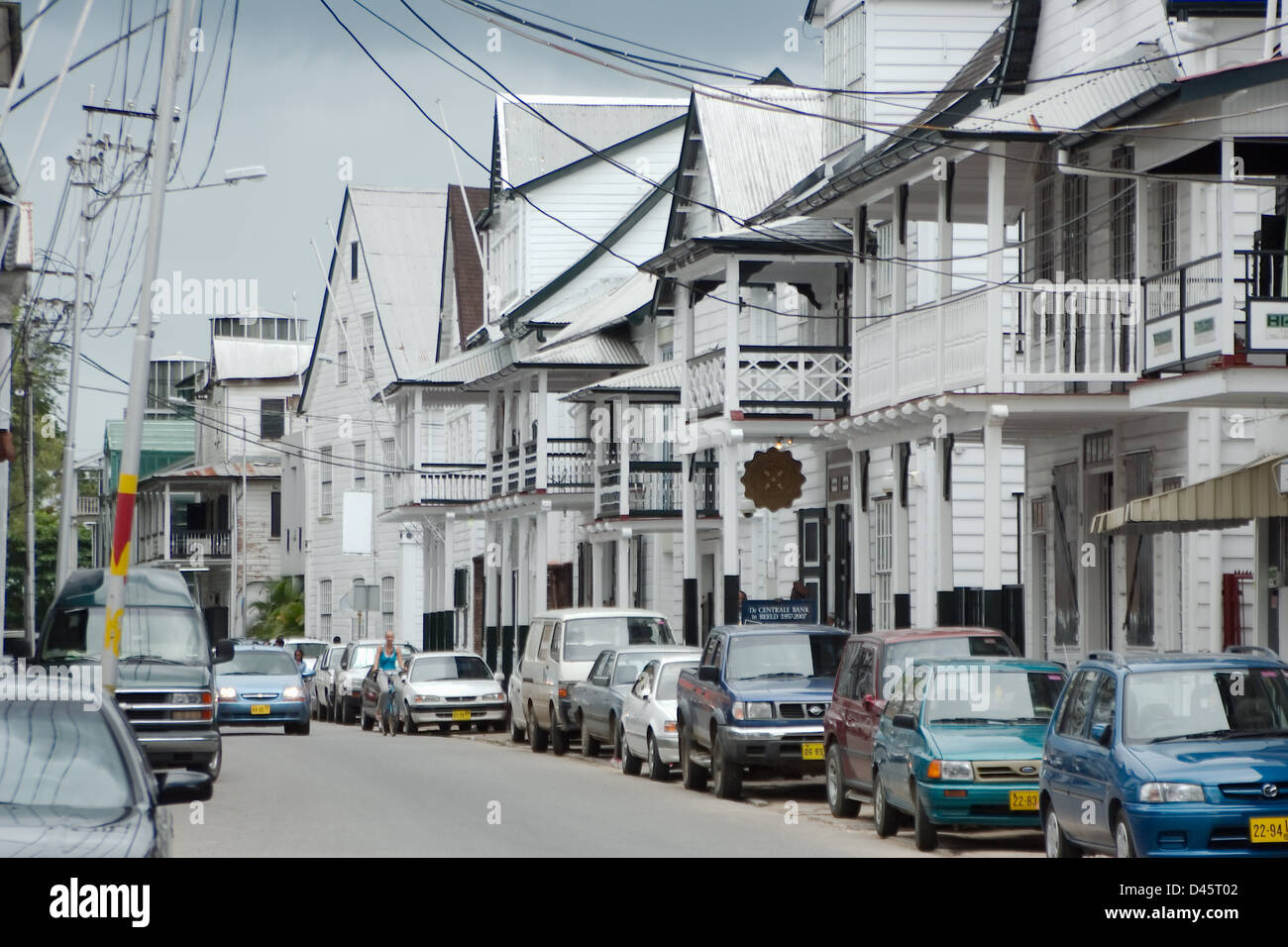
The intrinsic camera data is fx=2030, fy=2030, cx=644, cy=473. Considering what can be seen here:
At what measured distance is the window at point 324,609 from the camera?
65500mm

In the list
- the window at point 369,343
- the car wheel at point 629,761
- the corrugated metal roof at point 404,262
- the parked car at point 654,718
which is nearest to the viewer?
the parked car at point 654,718

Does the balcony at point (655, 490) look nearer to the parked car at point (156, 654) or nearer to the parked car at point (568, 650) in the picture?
the parked car at point (568, 650)

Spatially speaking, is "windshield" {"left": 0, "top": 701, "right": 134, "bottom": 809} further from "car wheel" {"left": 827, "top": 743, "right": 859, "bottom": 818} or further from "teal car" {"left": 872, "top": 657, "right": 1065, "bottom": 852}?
"car wheel" {"left": 827, "top": 743, "right": 859, "bottom": 818}

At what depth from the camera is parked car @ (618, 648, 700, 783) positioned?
23297 millimetres

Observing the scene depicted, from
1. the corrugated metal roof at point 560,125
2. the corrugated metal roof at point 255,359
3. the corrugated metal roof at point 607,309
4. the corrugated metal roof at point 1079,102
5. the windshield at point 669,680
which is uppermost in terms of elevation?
the corrugated metal roof at point 560,125

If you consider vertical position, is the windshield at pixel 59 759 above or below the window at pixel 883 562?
below

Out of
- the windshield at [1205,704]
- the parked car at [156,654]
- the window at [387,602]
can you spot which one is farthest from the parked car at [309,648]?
the windshield at [1205,704]

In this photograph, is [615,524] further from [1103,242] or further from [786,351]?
[1103,242]

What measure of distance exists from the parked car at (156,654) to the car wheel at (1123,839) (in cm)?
1157

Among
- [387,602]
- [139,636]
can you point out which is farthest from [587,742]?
[387,602]

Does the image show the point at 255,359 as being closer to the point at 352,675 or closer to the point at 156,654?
the point at 352,675

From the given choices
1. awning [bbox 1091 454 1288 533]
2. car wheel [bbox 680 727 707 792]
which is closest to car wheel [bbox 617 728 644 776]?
car wheel [bbox 680 727 707 792]

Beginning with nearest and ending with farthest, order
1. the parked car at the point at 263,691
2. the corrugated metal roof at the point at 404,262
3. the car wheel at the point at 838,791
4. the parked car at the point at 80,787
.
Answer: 1. the parked car at the point at 80,787
2. the car wheel at the point at 838,791
3. the parked car at the point at 263,691
4. the corrugated metal roof at the point at 404,262

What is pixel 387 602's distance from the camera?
6003 centimetres
